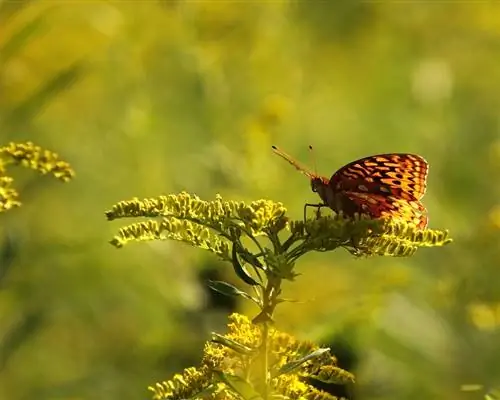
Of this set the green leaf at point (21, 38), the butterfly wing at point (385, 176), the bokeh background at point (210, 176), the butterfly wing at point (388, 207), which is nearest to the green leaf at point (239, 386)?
the butterfly wing at point (388, 207)

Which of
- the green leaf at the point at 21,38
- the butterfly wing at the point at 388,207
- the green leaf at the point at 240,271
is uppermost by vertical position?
the green leaf at the point at 21,38

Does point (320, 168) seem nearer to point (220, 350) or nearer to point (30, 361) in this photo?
point (30, 361)

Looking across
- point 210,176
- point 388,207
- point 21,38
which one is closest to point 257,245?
point 388,207

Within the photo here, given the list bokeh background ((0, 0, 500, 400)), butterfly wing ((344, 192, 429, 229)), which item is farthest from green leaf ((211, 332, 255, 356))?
bokeh background ((0, 0, 500, 400))

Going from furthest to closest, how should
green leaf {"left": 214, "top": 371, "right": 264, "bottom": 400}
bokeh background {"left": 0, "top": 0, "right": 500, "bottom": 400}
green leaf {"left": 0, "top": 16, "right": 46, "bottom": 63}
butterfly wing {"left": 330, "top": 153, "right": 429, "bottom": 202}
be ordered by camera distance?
bokeh background {"left": 0, "top": 0, "right": 500, "bottom": 400} < green leaf {"left": 0, "top": 16, "right": 46, "bottom": 63} < butterfly wing {"left": 330, "top": 153, "right": 429, "bottom": 202} < green leaf {"left": 214, "top": 371, "right": 264, "bottom": 400}

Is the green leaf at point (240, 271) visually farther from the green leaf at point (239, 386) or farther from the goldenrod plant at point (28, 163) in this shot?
the goldenrod plant at point (28, 163)

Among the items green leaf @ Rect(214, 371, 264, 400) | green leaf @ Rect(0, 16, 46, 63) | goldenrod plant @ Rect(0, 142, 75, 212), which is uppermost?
green leaf @ Rect(0, 16, 46, 63)

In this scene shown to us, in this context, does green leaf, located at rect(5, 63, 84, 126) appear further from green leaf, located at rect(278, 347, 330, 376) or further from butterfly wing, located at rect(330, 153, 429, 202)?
green leaf, located at rect(278, 347, 330, 376)
